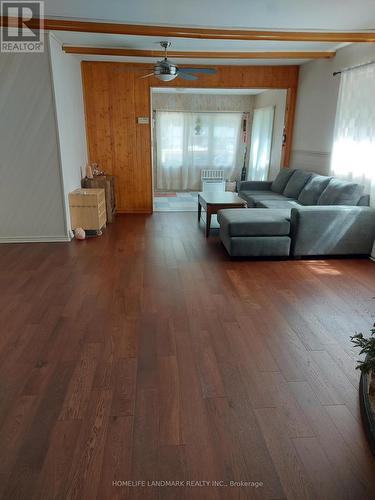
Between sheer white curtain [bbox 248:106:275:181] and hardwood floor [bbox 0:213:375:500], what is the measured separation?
168 inches

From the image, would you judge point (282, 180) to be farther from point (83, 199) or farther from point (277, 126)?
point (83, 199)

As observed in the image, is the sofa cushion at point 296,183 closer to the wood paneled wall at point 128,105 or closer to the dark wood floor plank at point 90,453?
the wood paneled wall at point 128,105

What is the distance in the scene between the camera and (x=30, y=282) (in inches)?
131

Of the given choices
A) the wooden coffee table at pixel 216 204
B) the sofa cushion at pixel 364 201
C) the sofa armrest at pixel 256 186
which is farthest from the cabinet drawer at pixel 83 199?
the sofa cushion at pixel 364 201

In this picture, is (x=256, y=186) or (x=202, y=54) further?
(x=256, y=186)

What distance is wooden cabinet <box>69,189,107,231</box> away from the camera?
462 cm

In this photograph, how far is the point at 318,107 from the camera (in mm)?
5238

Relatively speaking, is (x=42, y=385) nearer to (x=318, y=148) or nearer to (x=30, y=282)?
(x=30, y=282)

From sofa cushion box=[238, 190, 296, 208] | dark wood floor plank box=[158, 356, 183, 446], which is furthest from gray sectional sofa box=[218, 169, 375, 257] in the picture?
dark wood floor plank box=[158, 356, 183, 446]

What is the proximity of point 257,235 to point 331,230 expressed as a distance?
0.84 meters

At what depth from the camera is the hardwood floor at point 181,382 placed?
57.1 inches

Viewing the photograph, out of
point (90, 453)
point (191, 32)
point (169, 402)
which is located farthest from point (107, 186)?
point (90, 453)

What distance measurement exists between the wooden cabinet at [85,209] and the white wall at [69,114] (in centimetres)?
11

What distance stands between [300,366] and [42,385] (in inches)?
61.1
